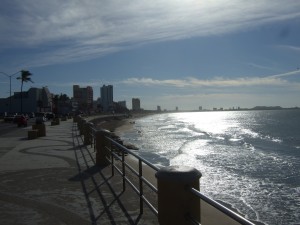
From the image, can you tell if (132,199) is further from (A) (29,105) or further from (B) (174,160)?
(A) (29,105)

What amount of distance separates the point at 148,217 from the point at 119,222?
0.56 metres

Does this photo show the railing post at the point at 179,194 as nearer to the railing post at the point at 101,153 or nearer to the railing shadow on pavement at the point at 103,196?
the railing shadow on pavement at the point at 103,196

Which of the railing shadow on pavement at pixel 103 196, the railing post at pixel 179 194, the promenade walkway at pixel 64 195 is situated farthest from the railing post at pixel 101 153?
the railing post at pixel 179 194

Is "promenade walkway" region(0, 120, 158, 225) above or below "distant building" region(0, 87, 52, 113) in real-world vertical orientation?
below

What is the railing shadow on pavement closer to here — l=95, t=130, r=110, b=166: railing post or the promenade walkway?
the promenade walkway

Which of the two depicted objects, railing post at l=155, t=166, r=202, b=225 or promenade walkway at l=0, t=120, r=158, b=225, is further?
promenade walkway at l=0, t=120, r=158, b=225

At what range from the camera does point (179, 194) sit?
4598 millimetres

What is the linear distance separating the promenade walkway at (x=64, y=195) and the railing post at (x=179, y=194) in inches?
67.8

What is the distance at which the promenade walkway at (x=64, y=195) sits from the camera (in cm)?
657

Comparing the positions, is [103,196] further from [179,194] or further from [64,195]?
[179,194]

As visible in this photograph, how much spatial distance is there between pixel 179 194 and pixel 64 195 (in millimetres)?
4233

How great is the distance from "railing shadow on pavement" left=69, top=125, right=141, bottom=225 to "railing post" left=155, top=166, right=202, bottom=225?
1.77 m

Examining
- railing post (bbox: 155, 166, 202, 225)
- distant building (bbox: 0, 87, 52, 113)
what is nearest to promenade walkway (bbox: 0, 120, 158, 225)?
railing post (bbox: 155, 166, 202, 225)

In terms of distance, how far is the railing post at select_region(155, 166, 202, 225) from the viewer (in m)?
4.54
